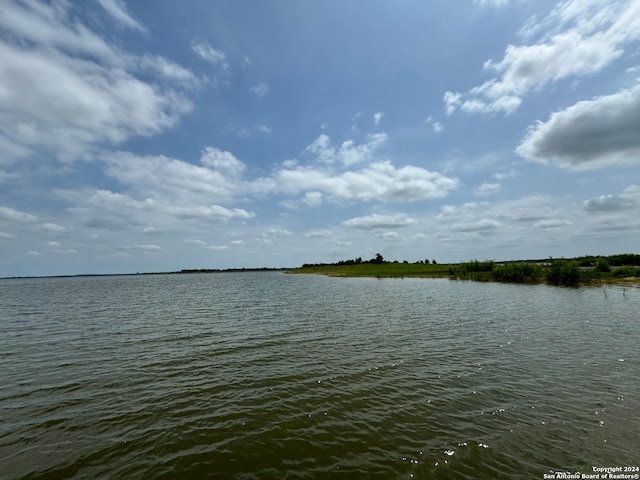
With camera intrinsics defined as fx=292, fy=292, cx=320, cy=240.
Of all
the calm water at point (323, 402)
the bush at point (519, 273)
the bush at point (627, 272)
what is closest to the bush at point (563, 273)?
the bush at point (519, 273)

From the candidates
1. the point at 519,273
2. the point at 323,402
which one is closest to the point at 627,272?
the point at 519,273

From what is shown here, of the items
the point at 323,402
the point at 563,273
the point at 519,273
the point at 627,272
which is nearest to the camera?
the point at 323,402

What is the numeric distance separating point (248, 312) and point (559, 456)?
3665 centimetres

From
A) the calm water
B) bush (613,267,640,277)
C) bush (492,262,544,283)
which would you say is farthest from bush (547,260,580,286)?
the calm water

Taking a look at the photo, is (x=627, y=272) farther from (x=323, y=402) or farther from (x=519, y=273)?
(x=323, y=402)

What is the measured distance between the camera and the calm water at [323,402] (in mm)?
9750

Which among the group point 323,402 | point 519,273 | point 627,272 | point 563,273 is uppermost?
point 519,273

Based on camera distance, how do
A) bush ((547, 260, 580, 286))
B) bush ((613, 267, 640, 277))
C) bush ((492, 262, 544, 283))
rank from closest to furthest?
1. bush ((547, 260, 580, 286))
2. bush ((613, 267, 640, 277))
3. bush ((492, 262, 544, 283))

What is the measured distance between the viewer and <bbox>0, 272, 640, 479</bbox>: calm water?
32.0ft

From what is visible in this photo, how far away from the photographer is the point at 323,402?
14102 millimetres

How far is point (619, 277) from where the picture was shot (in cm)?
7512

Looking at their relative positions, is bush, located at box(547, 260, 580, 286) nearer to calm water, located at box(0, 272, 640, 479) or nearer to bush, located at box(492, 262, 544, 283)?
bush, located at box(492, 262, 544, 283)

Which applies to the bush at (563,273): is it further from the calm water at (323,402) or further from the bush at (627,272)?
the calm water at (323,402)

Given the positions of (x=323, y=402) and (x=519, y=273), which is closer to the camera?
(x=323, y=402)
